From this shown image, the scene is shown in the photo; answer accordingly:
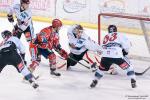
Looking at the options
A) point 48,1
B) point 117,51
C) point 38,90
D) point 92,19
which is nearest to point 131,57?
point 117,51

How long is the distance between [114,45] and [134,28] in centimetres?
179

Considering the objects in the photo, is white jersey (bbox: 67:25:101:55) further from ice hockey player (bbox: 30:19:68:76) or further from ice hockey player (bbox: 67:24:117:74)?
ice hockey player (bbox: 30:19:68:76)

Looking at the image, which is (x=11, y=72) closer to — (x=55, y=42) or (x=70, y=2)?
(x=55, y=42)

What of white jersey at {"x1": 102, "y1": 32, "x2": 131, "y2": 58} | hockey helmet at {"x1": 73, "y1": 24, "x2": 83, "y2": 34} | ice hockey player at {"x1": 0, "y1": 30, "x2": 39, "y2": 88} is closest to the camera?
ice hockey player at {"x1": 0, "y1": 30, "x2": 39, "y2": 88}

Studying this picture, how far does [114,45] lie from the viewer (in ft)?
17.4

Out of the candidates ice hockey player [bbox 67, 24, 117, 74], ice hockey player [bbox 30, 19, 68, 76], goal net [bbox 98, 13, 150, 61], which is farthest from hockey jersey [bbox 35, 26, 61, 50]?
goal net [bbox 98, 13, 150, 61]

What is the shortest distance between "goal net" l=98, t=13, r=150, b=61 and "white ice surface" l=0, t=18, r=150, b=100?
26 millimetres

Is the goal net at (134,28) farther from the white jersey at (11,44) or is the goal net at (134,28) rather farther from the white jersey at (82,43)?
the white jersey at (11,44)

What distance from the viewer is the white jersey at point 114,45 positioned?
5.26m

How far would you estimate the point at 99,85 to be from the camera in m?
5.54

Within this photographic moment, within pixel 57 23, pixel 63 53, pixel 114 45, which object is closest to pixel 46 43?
Result: pixel 57 23

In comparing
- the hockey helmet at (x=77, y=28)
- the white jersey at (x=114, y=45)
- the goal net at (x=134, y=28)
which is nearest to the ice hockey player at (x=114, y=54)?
the white jersey at (x=114, y=45)

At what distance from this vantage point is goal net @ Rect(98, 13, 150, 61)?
640 cm

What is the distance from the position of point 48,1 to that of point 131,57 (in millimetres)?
3431
